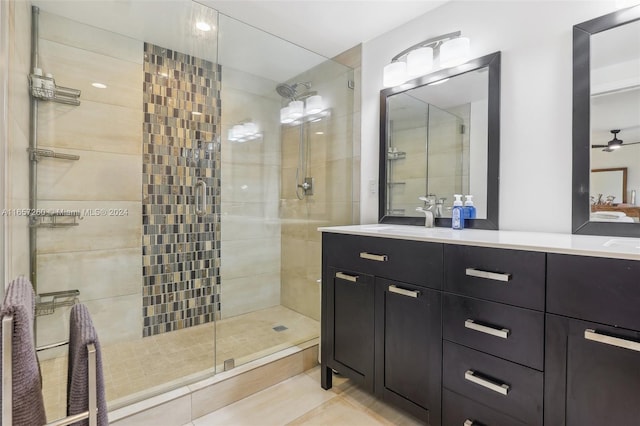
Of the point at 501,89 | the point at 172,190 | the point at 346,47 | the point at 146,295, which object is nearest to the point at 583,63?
the point at 501,89

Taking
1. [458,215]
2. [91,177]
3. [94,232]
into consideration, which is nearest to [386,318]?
[458,215]

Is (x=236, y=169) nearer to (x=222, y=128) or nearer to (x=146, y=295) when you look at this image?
(x=222, y=128)

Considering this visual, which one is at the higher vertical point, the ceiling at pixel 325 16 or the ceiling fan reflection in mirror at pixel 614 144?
the ceiling at pixel 325 16

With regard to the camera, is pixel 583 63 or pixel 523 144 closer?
pixel 583 63

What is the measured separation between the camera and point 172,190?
7.52 feet

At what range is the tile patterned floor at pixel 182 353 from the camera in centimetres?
151

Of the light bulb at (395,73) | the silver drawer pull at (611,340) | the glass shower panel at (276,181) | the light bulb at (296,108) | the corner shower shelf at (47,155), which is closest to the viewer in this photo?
the silver drawer pull at (611,340)

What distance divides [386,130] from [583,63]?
1088 millimetres

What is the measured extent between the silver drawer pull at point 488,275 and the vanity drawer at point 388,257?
5.1 inches

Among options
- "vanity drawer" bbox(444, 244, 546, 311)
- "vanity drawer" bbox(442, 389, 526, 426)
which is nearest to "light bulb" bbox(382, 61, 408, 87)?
"vanity drawer" bbox(444, 244, 546, 311)

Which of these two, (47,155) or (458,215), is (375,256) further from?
(47,155)

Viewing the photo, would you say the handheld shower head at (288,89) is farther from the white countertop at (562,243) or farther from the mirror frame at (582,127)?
the mirror frame at (582,127)

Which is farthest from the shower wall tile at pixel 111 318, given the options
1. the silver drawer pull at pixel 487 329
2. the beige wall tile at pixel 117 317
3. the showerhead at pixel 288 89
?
the silver drawer pull at pixel 487 329

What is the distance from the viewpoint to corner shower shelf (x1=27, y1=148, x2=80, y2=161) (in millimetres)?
1738
